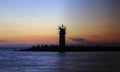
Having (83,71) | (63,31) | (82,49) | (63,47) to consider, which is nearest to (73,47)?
(82,49)

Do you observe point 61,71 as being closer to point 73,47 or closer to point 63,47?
point 63,47

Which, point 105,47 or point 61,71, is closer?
point 61,71

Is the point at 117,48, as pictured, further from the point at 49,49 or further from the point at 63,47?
the point at 63,47

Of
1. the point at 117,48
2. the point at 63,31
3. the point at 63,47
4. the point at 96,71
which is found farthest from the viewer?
the point at 117,48

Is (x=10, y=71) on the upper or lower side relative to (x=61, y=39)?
lower

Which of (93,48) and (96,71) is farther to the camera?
(93,48)

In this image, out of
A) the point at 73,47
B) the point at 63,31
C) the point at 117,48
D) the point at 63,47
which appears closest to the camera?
the point at 63,31

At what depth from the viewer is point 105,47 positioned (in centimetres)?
19250

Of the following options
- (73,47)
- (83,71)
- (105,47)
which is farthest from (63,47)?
(83,71)

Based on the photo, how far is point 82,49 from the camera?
18562cm

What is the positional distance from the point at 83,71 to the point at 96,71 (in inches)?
74.3

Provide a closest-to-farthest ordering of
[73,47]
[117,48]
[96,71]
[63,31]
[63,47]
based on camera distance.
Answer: [96,71]
[63,31]
[63,47]
[73,47]
[117,48]

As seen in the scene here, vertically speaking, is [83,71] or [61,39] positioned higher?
[61,39]

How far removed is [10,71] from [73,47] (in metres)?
128
